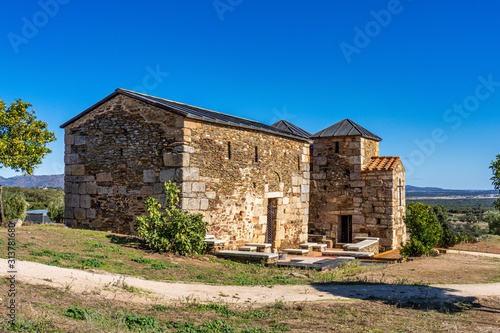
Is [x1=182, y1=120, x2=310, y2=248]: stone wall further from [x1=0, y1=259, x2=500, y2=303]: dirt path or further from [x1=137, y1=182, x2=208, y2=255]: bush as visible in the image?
[x1=0, y1=259, x2=500, y2=303]: dirt path

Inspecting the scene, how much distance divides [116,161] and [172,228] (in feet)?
11.5

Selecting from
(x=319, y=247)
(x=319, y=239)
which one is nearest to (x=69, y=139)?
(x=319, y=247)

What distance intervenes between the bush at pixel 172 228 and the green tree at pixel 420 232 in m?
8.12

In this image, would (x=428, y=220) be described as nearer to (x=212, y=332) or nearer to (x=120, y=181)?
(x=120, y=181)

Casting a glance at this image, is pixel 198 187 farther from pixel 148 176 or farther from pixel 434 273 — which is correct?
A: pixel 434 273

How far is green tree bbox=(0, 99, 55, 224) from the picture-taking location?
17.1 m

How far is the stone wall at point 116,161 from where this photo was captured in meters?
13.3

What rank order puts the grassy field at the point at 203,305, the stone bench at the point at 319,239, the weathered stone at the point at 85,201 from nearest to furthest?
the grassy field at the point at 203,305 < the weathered stone at the point at 85,201 < the stone bench at the point at 319,239

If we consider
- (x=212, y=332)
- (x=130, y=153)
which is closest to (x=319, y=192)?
(x=130, y=153)

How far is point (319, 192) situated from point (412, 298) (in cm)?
1169

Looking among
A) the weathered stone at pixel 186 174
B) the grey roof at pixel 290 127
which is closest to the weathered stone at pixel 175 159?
the weathered stone at pixel 186 174

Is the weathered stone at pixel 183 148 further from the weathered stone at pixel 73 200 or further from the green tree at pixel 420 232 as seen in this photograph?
the green tree at pixel 420 232

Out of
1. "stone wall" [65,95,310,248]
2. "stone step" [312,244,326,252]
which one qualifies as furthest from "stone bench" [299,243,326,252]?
"stone wall" [65,95,310,248]

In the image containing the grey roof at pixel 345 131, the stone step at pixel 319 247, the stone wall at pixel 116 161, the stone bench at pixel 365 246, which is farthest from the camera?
the grey roof at pixel 345 131
